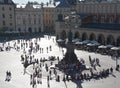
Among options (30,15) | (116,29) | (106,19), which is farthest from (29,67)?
(30,15)

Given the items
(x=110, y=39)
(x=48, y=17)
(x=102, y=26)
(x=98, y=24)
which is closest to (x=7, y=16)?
(x=48, y=17)

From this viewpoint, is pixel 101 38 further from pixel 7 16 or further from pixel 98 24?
pixel 7 16

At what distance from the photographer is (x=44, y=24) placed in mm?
141250

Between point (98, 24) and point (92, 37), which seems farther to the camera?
point (98, 24)

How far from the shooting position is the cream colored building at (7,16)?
128m

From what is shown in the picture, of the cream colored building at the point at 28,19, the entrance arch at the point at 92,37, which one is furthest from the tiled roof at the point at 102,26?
the cream colored building at the point at 28,19

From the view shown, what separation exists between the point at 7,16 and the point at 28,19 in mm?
9275

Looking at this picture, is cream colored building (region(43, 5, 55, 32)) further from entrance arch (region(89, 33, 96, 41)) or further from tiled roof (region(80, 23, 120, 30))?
entrance arch (region(89, 33, 96, 41))

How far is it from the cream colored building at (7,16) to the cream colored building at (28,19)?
222 cm

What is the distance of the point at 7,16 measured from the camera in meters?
129

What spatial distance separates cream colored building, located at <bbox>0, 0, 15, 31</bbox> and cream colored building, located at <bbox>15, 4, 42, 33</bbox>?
2.22 meters

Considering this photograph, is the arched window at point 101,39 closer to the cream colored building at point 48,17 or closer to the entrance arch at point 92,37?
the entrance arch at point 92,37

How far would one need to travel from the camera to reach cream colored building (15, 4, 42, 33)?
13138cm

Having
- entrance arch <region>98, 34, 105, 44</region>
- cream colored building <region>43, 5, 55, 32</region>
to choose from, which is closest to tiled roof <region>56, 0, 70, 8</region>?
cream colored building <region>43, 5, 55, 32</region>
